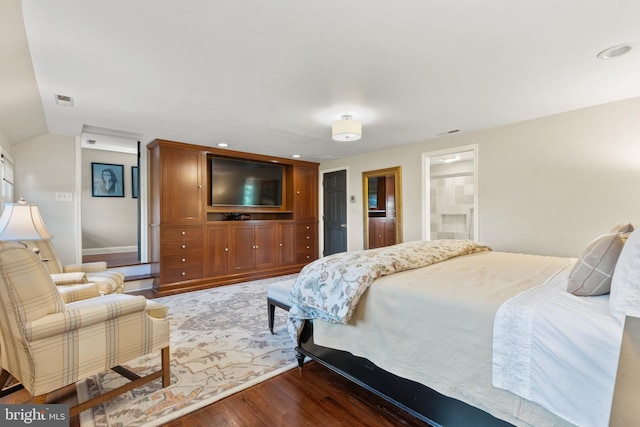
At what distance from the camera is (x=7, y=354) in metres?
1.60

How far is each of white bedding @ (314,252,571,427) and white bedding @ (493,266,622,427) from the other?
0.05 meters

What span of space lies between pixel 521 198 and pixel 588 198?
2.03 feet

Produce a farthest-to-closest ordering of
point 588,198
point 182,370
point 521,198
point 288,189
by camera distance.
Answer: point 288,189 < point 521,198 < point 588,198 < point 182,370

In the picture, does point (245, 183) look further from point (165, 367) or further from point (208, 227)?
point (165, 367)

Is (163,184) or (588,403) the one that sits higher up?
(163,184)

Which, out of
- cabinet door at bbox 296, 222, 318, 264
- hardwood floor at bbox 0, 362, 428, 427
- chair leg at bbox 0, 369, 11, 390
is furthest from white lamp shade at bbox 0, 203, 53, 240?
cabinet door at bbox 296, 222, 318, 264

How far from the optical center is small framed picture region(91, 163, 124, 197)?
6.37m

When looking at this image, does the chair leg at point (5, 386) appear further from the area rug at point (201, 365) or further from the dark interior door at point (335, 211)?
the dark interior door at point (335, 211)

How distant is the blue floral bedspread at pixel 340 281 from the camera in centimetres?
166

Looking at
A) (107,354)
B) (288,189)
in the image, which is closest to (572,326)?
(107,354)

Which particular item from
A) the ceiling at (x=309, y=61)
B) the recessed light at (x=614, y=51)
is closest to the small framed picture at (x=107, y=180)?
the ceiling at (x=309, y=61)

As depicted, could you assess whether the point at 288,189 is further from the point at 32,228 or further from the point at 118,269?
the point at 32,228

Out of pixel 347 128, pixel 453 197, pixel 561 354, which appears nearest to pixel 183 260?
pixel 347 128

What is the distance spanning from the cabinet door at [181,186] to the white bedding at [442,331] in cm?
345
